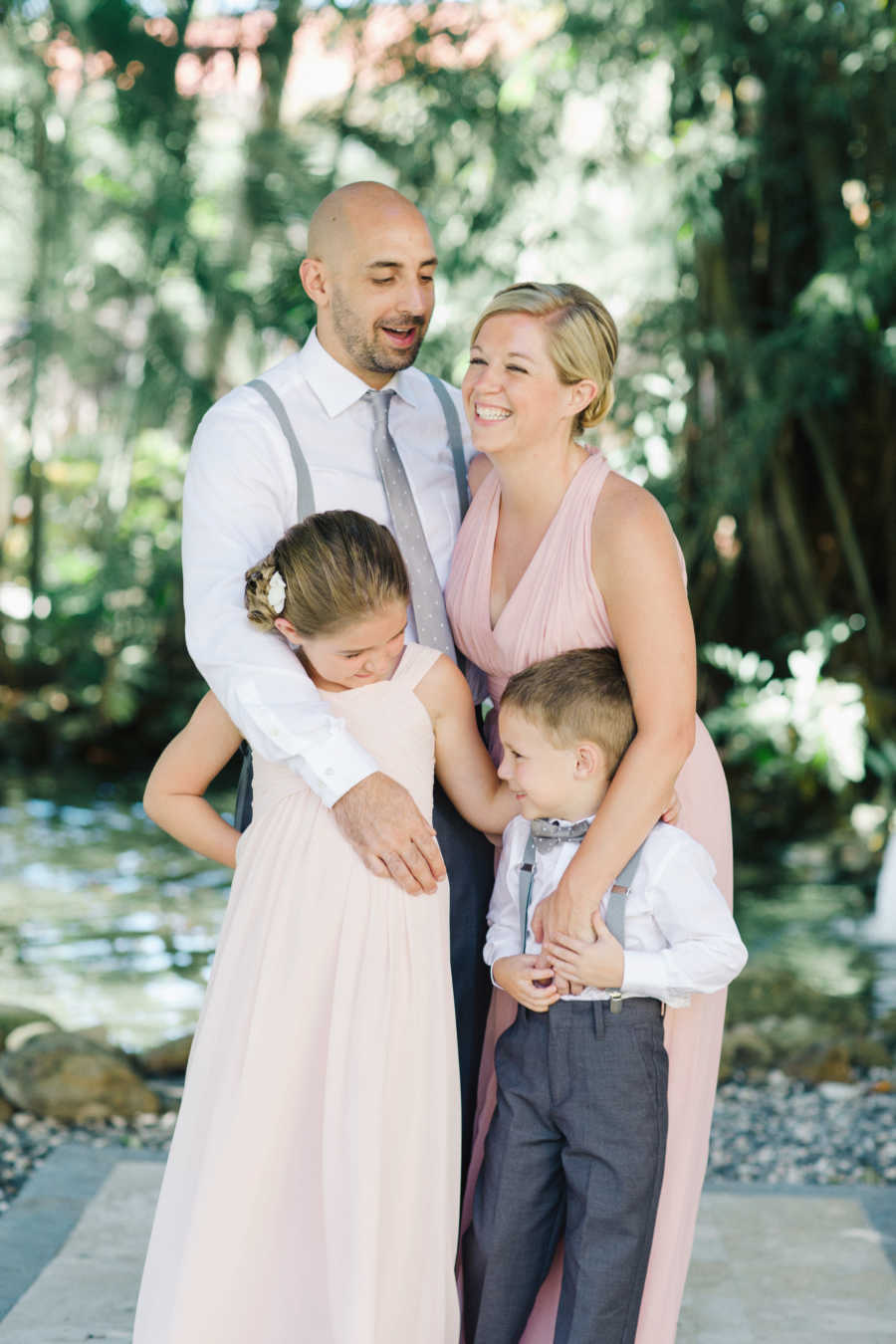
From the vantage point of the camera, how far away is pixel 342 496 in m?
2.50

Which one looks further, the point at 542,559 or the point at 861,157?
the point at 861,157

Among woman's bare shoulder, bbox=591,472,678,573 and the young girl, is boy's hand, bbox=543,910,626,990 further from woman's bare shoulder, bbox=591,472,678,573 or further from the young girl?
woman's bare shoulder, bbox=591,472,678,573

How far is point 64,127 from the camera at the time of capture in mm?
10078

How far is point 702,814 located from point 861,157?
6.28 metres

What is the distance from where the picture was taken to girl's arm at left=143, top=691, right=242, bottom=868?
2.44 meters

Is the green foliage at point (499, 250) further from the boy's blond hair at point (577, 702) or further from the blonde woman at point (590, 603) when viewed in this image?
the boy's blond hair at point (577, 702)

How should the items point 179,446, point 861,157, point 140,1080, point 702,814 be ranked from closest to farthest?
point 702,814
point 140,1080
point 861,157
point 179,446

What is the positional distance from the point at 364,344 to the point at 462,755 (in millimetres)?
715

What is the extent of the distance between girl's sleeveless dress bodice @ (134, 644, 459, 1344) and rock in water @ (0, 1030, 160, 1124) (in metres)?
2.07

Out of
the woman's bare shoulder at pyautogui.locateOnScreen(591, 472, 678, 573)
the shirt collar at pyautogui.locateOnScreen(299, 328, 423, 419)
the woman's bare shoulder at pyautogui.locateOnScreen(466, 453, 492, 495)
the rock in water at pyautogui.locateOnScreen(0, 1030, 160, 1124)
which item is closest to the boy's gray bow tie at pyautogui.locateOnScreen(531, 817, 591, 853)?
the woman's bare shoulder at pyautogui.locateOnScreen(591, 472, 678, 573)

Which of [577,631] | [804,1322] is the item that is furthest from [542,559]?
[804,1322]

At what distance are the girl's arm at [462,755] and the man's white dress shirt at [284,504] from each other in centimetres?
16

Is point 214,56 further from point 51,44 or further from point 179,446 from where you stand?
point 179,446

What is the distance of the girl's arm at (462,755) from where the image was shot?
2297mm
